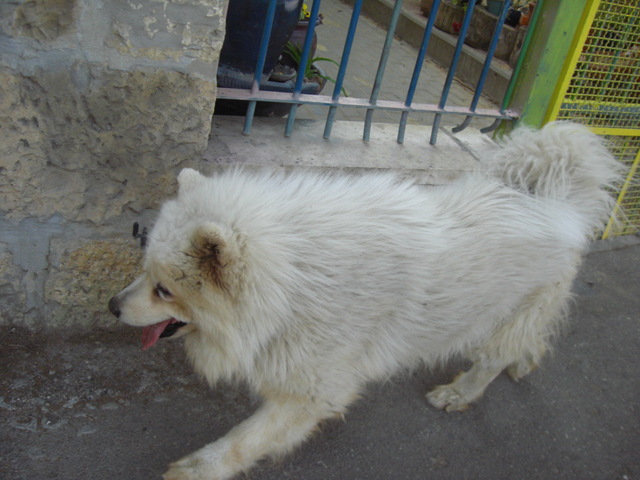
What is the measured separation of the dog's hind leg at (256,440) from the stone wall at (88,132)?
3.65 feet

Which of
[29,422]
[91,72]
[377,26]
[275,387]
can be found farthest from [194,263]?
[377,26]

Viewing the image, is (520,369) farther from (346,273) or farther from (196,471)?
(196,471)

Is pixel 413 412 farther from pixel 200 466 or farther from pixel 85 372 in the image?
pixel 85 372

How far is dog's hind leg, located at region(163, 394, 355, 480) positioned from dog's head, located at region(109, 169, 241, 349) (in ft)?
1.71

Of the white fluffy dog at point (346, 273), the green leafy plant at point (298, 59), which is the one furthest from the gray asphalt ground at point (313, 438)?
the green leafy plant at point (298, 59)

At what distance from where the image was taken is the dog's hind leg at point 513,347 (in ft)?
9.63

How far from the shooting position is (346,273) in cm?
227

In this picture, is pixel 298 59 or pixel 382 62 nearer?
pixel 382 62

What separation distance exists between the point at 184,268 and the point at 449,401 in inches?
73.0

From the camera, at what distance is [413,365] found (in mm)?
2908

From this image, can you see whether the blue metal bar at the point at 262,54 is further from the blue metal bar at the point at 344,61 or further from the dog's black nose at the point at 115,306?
the dog's black nose at the point at 115,306

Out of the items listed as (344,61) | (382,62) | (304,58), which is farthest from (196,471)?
(382,62)

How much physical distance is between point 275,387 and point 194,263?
2.27 ft

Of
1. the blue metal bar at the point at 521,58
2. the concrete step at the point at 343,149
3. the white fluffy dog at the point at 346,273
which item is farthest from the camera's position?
the blue metal bar at the point at 521,58
